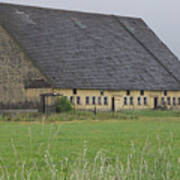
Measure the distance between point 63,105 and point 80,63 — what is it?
7196 millimetres

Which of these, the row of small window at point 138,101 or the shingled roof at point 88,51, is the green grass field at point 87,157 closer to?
the shingled roof at point 88,51

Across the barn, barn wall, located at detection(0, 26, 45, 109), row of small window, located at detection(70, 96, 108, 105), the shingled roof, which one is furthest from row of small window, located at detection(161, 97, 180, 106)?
barn wall, located at detection(0, 26, 45, 109)

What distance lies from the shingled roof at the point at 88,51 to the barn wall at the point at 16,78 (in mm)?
891

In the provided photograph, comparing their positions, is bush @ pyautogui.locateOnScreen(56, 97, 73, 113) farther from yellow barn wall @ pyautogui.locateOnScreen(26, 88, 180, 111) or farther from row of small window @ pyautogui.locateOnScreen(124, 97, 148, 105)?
row of small window @ pyautogui.locateOnScreen(124, 97, 148, 105)

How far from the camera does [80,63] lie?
58156 mm

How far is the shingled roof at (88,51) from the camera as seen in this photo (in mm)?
57031

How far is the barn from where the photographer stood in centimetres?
5503

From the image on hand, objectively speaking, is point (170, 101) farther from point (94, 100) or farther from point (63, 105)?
point (63, 105)

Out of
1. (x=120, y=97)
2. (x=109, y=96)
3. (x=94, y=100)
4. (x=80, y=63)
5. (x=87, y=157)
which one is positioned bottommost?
(x=87, y=157)

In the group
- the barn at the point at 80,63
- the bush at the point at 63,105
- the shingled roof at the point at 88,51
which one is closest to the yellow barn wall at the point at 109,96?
the barn at the point at 80,63

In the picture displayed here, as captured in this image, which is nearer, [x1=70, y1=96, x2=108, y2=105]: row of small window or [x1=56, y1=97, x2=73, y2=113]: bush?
[x1=56, y1=97, x2=73, y2=113]: bush

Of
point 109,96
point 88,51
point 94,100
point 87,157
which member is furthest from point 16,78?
point 87,157

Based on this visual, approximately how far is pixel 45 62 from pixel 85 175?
5072 cm

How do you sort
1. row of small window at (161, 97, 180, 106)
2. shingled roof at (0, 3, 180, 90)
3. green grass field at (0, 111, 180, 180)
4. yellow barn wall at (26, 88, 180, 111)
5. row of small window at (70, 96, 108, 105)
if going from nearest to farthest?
1. green grass field at (0, 111, 180, 180)
2. yellow barn wall at (26, 88, 180, 111)
3. row of small window at (70, 96, 108, 105)
4. shingled roof at (0, 3, 180, 90)
5. row of small window at (161, 97, 180, 106)
